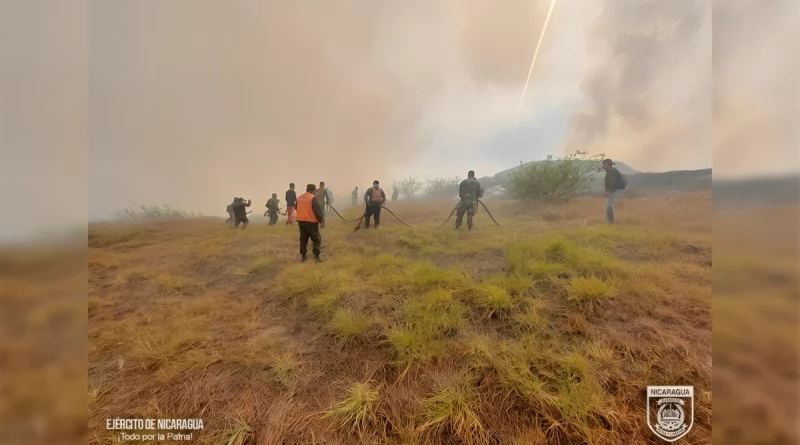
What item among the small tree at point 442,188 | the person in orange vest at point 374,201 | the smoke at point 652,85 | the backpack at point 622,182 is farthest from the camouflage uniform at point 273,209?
the backpack at point 622,182

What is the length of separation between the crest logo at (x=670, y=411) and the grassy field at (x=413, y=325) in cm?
6

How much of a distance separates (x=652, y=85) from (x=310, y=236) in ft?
10.8

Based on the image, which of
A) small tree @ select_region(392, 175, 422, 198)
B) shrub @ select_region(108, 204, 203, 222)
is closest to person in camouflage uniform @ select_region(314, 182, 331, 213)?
small tree @ select_region(392, 175, 422, 198)

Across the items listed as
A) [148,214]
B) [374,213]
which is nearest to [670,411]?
[374,213]

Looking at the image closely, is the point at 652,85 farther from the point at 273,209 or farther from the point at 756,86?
the point at 273,209

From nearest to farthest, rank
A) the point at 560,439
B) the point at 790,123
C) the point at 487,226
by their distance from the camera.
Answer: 1. the point at 560,439
2. the point at 790,123
3. the point at 487,226

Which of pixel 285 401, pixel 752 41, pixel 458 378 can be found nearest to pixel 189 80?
pixel 285 401

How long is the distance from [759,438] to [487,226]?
2.34 metres

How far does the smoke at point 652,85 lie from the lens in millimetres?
1915

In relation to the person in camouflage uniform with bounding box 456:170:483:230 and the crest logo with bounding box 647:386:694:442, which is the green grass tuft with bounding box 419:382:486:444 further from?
the person in camouflage uniform with bounding box 456:170:483:230

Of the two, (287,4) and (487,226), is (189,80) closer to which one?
(287,4)

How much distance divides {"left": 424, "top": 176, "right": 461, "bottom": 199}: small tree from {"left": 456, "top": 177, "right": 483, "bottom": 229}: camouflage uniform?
6cm

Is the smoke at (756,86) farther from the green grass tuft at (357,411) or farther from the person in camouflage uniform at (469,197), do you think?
the green grass tuft at (357,411)

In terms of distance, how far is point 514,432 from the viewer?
141 centimetres
